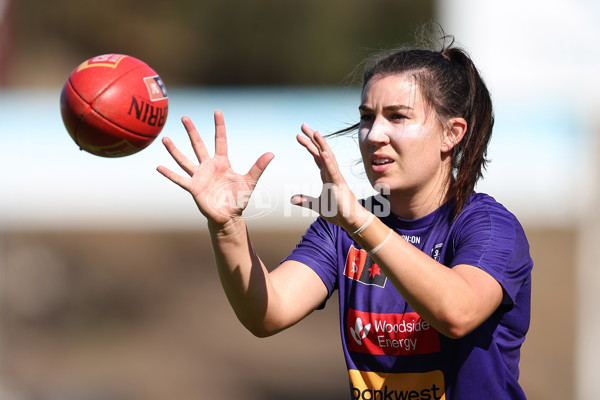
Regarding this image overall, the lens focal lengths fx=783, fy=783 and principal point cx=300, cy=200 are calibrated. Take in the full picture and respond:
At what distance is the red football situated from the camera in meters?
3.28

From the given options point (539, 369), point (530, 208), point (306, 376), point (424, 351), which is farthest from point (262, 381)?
point (424, 351)

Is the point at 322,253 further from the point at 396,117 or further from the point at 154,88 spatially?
the point at 154,88

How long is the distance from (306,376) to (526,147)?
4.01 meters

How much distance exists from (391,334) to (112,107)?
1.47 metres

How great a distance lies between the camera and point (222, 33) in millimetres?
19094

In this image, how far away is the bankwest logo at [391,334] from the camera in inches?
115

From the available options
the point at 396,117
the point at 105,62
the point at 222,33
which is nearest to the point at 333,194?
the point at 396,117

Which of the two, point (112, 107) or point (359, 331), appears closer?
point (359, 331)

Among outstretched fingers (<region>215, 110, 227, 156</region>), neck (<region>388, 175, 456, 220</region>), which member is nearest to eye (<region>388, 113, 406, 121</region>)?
neck (<region>388, 175, 456, 220</region>)

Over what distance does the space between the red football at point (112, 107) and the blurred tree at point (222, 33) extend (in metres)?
15.1

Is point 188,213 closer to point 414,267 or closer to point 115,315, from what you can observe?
point 115,315

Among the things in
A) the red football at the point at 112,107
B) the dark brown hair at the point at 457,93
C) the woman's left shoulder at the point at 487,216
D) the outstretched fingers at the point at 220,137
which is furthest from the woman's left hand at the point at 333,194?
the red football at the point at 112,107

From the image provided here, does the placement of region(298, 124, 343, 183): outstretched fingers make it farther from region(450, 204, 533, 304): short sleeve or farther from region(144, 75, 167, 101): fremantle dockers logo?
region(144, 75, 167, 101): fremantle dockers logo

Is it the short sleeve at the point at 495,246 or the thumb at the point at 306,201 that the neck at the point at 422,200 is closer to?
the short sleeve at the point at 495,246
